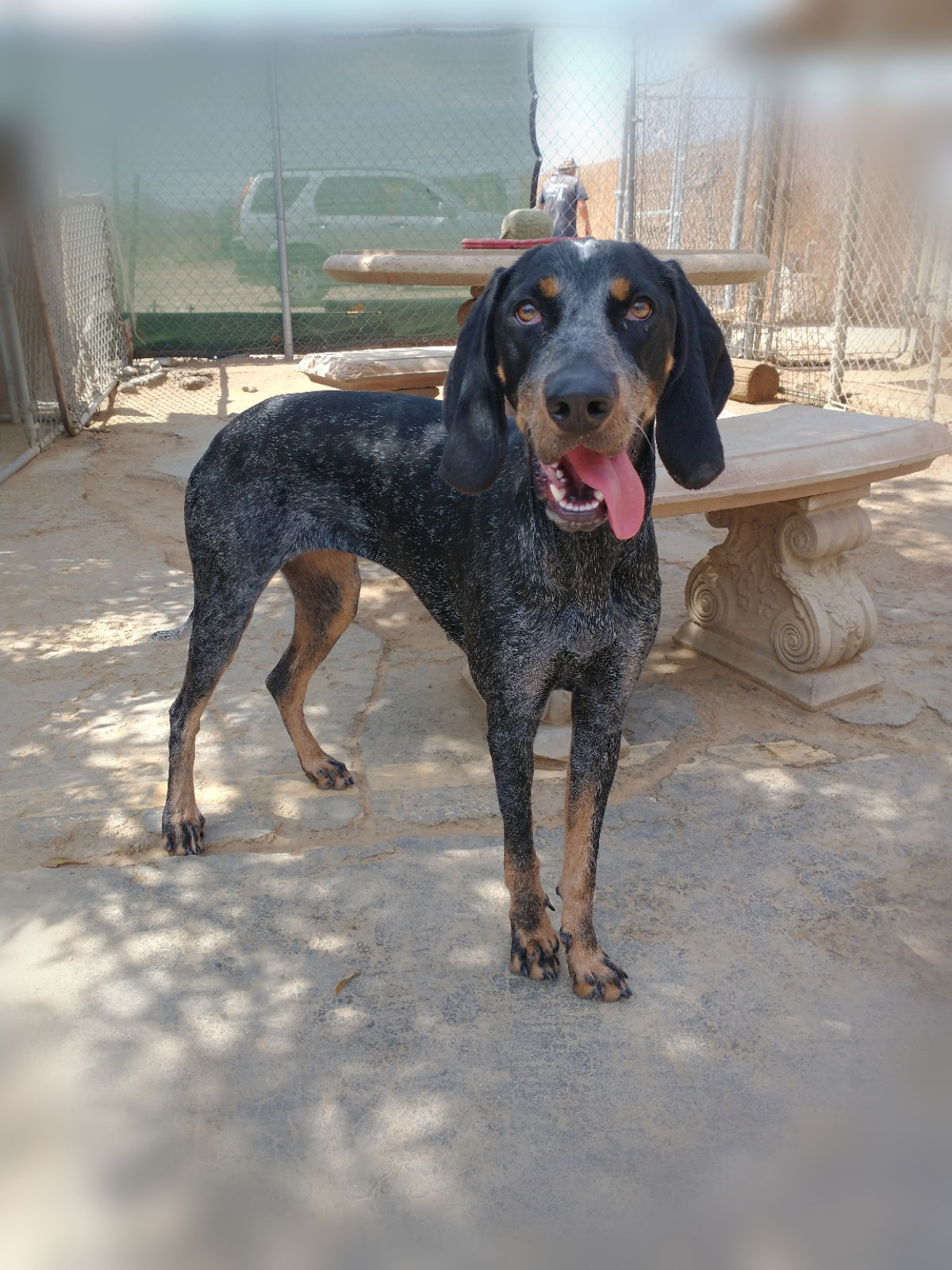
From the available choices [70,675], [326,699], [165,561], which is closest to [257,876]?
[326,699]

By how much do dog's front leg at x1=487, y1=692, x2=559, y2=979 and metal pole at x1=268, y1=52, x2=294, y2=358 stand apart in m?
8.73

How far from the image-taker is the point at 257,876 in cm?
280

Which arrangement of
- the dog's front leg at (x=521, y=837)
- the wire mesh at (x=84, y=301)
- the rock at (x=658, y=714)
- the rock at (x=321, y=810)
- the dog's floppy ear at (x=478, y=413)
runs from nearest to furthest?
the dog's floppy ear at (x=478, y=413), the dog's front leg at (x=521, y=837), the rock at (x=321, y=810), the rock at (x=658, y=714), the wire mesh at (x=84, y=301)

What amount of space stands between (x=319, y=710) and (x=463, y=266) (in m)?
1.89

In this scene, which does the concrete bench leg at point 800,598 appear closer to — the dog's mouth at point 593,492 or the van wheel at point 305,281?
the dog's mouth at point 593,492

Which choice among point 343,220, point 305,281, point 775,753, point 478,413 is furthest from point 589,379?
point 343,220

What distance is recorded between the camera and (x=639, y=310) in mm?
1958

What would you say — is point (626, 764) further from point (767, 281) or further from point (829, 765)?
point (767, 281)

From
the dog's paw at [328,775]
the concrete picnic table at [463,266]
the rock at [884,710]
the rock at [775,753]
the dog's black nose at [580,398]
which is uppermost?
the concrete picnic table at [463,266]

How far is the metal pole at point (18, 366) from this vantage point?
7.00m

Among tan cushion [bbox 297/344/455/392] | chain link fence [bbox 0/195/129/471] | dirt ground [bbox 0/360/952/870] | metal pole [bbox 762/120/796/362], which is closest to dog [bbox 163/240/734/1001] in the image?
dirt ground [bbox 0/360/952/870]

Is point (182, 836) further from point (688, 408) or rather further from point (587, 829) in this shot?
point (688, 408)

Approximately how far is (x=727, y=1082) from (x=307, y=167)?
10.2 m

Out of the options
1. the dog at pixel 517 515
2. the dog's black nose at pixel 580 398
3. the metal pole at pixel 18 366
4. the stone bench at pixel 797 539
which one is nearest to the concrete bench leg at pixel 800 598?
the stone bench at pixel 797 539
